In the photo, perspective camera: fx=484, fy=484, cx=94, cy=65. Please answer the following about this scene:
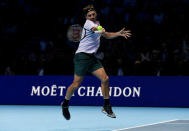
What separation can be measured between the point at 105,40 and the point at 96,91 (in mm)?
3109

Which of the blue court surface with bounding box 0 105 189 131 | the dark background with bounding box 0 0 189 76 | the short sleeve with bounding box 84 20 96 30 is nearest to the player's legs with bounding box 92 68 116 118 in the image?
the blue court surface with bounding box 0 105 189 131

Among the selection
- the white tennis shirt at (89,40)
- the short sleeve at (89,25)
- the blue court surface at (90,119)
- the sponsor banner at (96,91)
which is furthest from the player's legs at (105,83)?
the sponsor banner at (96,91)

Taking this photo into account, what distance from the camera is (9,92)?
12359 mm

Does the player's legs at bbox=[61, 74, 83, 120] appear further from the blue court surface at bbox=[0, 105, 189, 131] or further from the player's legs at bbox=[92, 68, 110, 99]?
the player's legs at bbox=[92, 68, 110, 99]

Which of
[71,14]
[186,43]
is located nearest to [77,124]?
[186,43]

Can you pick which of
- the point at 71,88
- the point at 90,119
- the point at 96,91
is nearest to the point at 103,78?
the point at 71,88

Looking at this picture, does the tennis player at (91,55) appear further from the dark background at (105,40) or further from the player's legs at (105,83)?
the dark background at (105,40)

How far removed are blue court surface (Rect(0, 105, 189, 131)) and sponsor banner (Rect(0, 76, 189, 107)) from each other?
41 centimetres

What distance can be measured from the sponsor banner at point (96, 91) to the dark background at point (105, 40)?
72 cm

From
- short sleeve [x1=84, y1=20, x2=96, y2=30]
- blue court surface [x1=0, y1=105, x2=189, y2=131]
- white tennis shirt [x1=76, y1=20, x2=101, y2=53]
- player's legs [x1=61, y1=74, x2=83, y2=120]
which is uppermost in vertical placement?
short sleeve [x1=84, y1=20, x2=96, y2=30]

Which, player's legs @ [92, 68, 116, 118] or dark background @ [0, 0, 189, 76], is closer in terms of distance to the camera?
player's legs @ [92, 68, 116, 118]

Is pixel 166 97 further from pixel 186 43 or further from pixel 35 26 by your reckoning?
pixel 35 26

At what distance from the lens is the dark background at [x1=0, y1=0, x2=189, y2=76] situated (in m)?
12.9

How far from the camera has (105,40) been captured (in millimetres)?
14758
